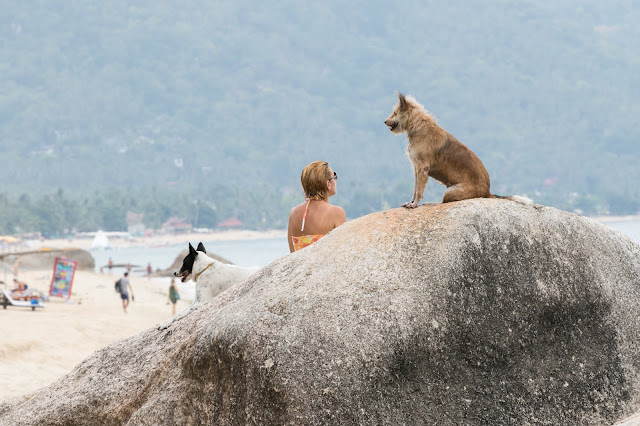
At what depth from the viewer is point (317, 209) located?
20.4ft

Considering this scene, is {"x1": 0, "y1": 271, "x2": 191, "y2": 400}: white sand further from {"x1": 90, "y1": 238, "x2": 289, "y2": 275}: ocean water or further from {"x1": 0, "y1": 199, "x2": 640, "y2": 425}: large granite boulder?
{"x1": 90, "y1": 238, "x2": 289, "y2": 275}: ocean water

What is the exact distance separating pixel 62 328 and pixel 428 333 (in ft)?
51.7

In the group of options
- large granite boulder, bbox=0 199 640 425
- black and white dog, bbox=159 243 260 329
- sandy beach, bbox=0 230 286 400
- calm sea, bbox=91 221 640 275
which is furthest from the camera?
calm sea, bbox=91 221 640 275

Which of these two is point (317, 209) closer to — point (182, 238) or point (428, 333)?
point (428, 333)

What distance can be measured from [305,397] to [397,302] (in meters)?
0.80

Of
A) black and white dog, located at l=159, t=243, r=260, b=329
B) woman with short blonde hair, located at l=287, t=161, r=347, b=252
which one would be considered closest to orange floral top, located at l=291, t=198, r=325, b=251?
woman with short blonde hair, located at l=287, t=161, r=347, b=252

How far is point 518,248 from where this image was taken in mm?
4953

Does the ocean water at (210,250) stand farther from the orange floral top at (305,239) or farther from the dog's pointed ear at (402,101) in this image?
the dog's pointed ear at (402,101)

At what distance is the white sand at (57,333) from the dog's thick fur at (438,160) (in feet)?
25.9

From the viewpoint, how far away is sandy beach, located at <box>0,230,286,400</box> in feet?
44.3

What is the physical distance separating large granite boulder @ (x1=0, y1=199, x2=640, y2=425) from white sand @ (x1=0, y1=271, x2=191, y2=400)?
7.26 m

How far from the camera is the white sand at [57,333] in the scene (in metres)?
13.2

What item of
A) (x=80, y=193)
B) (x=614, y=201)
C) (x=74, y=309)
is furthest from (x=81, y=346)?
(x=80, y=193)

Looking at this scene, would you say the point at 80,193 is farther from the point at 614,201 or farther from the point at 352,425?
the point at 352,425
